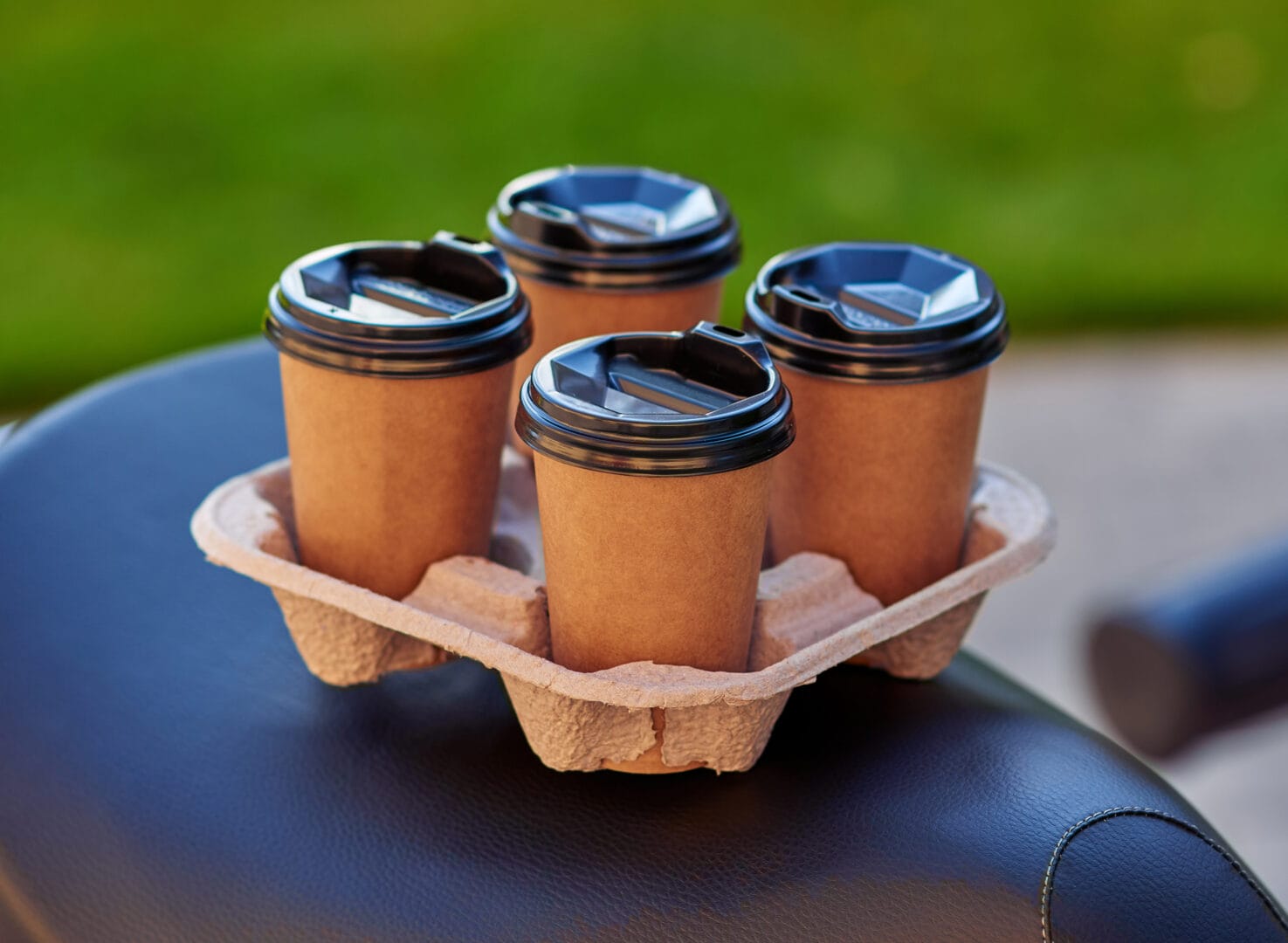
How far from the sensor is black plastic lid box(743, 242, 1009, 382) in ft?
3.37

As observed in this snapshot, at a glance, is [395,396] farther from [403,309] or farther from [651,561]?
[651,561]

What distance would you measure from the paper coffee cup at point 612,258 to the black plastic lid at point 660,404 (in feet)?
0.62

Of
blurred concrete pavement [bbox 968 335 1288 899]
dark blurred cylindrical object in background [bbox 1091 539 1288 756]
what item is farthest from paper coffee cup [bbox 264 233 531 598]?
blurred concrete pavement [bbox 968 335 1288 899]

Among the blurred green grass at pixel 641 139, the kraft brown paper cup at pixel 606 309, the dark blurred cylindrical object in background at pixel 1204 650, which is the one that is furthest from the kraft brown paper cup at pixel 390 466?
the blurred green grass at pixel 641 139

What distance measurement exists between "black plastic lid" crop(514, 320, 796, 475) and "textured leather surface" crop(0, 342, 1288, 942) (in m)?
0.25

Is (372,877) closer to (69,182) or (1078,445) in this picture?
(1078,445)

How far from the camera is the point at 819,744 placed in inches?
42.3

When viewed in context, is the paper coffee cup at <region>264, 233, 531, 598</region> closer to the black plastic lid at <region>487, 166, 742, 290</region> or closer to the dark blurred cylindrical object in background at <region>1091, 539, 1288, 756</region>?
the black plastic lid at <region>487, 166, 742, 290</region>

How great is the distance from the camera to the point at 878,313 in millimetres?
1082

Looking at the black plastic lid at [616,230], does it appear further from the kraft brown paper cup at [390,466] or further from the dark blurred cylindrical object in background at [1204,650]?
the dark blurred cylindrical object in background at [1204,650]

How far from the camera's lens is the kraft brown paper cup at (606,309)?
118 centimetres

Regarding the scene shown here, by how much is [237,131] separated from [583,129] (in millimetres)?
883

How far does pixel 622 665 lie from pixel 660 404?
0.54 ft

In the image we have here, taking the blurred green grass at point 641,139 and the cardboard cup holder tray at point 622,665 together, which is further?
the blurred green grass at point 641,139
